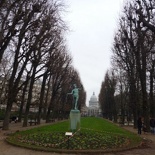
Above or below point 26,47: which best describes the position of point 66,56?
above

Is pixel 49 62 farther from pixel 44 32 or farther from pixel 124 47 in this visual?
pixel 124 47

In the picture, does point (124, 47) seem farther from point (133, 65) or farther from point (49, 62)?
point (49, 62)

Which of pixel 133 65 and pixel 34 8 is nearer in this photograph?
pixel 34 8

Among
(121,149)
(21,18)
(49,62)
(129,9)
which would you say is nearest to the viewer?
(121,149)

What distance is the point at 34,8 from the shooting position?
2352 cm

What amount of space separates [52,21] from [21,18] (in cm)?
364

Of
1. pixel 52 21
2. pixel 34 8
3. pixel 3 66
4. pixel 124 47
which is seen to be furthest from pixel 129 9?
pixel 3 66

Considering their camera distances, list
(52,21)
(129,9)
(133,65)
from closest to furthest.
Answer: (52,21)
(129,9)
(133,65)

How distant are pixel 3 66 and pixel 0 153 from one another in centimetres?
3334

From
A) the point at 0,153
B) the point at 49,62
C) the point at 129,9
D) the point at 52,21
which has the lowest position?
the point at 0,153

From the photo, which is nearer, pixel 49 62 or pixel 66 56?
pixel 49 62

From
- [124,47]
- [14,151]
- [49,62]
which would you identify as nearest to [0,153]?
[14,151]

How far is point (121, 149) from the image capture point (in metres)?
14.6

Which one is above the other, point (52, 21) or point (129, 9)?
point (129, 9)
